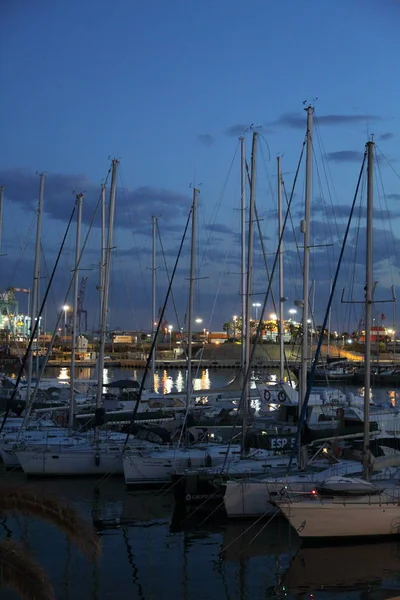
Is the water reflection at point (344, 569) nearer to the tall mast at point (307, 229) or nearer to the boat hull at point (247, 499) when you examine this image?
the boat hull at point (247, 499)

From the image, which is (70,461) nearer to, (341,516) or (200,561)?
(200,561)

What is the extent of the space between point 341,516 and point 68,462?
11.6 metres

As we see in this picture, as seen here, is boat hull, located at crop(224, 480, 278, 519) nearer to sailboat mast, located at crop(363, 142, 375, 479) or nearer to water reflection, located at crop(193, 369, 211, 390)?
sailboat mast, located at crop(363, 142, 375, 479)

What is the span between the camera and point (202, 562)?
55.5 feet

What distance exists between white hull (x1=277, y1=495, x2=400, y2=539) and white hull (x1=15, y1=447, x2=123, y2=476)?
31.7 feet

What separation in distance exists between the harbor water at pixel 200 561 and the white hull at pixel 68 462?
12.8ft

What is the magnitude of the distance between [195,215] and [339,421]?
11293 millimetres

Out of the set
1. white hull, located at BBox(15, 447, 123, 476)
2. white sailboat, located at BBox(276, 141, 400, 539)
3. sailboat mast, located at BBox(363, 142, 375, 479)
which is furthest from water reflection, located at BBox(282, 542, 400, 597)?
white hull, located at BBox(15, 447, 123, 476)

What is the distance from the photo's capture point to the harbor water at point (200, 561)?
1512 cm

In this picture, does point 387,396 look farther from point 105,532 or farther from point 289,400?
point 105,532

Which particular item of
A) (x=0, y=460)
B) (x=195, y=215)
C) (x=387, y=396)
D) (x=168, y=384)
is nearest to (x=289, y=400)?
(x=195, y=215)

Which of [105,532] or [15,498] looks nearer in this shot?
[15,498]

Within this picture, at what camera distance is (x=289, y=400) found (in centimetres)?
3250

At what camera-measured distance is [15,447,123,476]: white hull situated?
2531cm
